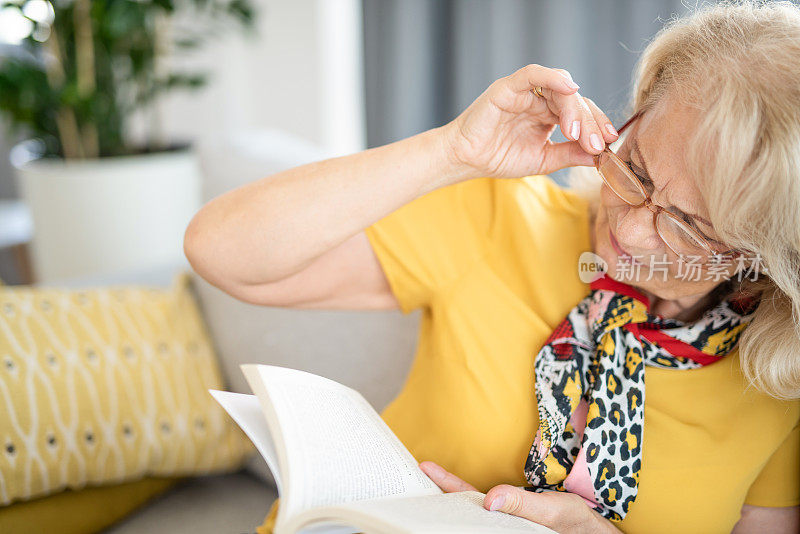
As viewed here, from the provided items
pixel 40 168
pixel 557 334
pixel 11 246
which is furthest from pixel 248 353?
pixel 11 246

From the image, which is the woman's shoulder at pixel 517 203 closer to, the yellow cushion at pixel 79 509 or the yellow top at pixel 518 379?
the yellow top at pixel 518 379

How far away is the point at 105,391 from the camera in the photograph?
117 cm

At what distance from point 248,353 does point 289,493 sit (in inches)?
28.1

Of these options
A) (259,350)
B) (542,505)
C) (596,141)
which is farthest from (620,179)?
(259,350)

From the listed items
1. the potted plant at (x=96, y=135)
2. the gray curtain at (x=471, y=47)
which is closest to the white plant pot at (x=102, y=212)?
the potted plant at (x=96, y=135)

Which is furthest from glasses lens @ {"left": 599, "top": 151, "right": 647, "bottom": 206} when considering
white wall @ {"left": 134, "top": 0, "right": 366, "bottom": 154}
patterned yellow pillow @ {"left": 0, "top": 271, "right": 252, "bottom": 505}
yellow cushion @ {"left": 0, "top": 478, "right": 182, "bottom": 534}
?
white wall @ {"left": 134, "top": 0, "right": 366, "bottom": 154}

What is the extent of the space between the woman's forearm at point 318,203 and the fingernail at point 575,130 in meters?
0.16

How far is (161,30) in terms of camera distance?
2.46 meters

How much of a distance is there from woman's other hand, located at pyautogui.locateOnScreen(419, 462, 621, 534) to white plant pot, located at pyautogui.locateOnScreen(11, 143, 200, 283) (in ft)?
5.44

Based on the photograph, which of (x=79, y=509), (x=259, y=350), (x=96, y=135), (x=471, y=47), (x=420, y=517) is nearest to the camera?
(x=420, y=517)

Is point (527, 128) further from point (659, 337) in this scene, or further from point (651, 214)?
point (659, 337)

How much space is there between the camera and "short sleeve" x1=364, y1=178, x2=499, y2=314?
98 cm

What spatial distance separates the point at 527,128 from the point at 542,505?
478 millimetres
